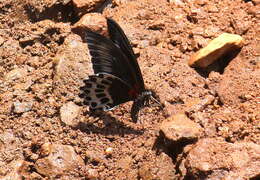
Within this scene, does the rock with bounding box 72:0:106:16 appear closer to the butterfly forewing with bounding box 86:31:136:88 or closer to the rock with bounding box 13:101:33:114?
the butterfly forewing with bounding box 86:31:136:88

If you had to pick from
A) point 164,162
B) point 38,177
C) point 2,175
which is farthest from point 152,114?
point 2,175

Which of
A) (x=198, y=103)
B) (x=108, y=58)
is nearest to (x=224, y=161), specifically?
(x=198, y=103)

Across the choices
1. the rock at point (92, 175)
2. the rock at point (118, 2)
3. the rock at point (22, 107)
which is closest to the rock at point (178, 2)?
the rock at point (118, 2)

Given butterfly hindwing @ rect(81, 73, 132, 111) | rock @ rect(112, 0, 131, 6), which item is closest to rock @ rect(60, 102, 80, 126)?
butterfly hindwing @ rect(81, 73, 132, 111)

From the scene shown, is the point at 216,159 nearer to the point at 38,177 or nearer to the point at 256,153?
the point at 256,153

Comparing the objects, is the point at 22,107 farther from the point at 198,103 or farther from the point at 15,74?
the point at 198,103
